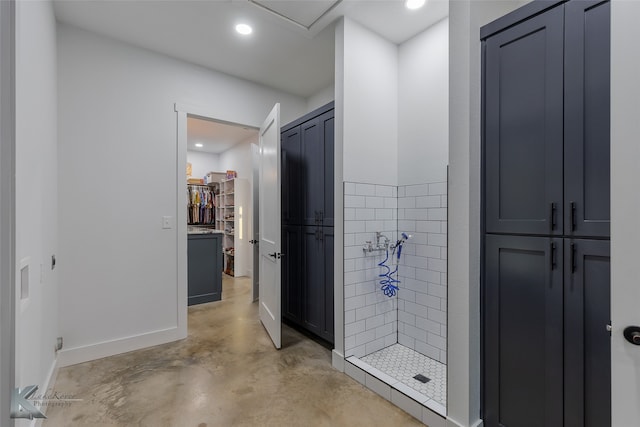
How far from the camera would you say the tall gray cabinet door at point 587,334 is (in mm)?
1296

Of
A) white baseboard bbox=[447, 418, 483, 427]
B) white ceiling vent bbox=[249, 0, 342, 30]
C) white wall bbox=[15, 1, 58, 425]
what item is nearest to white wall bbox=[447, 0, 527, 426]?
white baseboard bbox=[447, 418, 483, 427]

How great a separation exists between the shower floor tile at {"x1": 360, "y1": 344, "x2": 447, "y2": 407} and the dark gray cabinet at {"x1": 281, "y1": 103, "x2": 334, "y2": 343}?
1.68 ft

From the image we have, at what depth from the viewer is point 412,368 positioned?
2.37 m

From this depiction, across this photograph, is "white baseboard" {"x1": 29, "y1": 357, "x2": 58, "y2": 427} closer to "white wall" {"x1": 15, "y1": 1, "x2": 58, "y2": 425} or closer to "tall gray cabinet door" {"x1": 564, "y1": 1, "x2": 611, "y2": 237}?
"white wall" {"x1": 15, "y1": 1, "x2": 58, "y2": 425}

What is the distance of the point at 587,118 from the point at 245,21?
2.46 metres

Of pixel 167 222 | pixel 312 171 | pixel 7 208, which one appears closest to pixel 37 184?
pixel 167 222

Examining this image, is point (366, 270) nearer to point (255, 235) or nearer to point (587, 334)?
point (587, 334)

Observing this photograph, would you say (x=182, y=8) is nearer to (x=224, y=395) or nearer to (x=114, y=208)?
(x=114, y=208)

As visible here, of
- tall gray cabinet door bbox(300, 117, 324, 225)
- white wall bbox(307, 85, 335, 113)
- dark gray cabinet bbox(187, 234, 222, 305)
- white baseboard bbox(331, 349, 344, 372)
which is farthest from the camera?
dark gray cabinet bbox(187, 234, 222, 305)

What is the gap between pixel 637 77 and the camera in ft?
2.97

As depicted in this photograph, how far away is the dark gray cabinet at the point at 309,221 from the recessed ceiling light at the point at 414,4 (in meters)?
0.95

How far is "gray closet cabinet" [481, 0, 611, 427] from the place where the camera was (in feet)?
4.33

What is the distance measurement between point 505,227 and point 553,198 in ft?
0.83

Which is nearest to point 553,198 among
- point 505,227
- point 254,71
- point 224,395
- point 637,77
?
point 505,227
